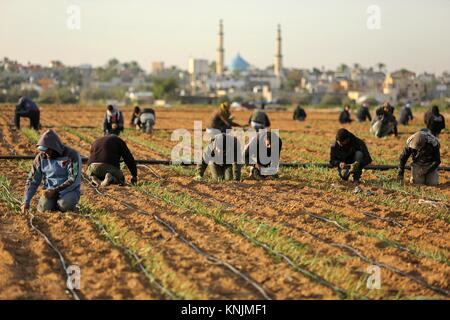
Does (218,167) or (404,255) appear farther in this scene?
(218,167)

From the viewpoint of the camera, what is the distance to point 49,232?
824 cm

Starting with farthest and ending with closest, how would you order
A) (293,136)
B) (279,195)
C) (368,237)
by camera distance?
1. (293,136)
2. (279,195)
3. (368,237)

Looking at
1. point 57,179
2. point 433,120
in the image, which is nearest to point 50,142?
point 57,179

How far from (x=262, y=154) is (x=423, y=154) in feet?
7.65

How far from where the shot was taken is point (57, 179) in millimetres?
9266

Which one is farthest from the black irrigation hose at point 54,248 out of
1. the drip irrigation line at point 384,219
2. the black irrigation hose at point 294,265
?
the drip irrigation line at point 384,219

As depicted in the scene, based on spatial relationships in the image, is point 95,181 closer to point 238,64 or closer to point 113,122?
point 113,122

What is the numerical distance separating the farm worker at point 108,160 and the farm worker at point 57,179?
6.39ft

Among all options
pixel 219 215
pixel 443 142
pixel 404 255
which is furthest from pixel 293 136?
pixel 404 255

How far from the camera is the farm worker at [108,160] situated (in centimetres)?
1121

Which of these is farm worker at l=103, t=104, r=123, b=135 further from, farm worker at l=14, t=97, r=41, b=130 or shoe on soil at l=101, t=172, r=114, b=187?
shoe on soil at l=101, t=172, r=114, b=187
